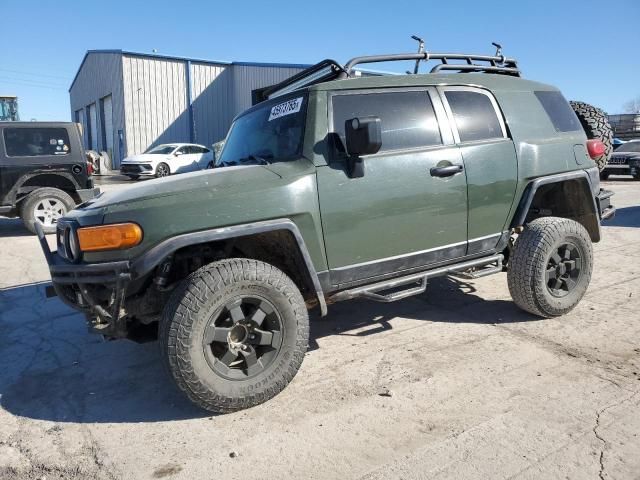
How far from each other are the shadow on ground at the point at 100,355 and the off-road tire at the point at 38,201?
3.33 m

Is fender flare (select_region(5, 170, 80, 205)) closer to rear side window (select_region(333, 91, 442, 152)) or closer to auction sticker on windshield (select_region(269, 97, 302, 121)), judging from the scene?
auction sticker on windshield (select_region(269, 97, 302, 121))

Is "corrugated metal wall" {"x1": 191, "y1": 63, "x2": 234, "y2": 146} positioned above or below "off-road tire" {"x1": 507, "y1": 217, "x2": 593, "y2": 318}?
above

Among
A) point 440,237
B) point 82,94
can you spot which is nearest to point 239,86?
point 82,94

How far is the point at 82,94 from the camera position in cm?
Result: 3350

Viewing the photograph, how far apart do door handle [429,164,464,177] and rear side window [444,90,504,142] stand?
270 millimetres

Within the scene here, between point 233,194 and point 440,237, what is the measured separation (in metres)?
1.62

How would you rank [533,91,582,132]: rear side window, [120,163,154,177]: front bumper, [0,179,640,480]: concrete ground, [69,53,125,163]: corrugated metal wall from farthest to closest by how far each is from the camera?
[69,53,125,163]: corrugated metal wall
[120,163,154,177]: front bumper
[533,91,582,132]: rear side window
[0,179,640,480]: concrete ground

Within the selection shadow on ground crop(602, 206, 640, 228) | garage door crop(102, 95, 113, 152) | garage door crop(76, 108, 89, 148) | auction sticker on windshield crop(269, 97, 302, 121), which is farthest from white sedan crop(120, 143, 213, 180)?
auction sticker on windshield crop(269, 97, 302, 121)

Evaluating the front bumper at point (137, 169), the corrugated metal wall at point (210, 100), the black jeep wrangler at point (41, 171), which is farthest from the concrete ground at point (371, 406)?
the corrugated metal wall at point (210, 100)

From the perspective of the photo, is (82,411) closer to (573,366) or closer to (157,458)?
(157,458)

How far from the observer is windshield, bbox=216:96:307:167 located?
327 centimetres

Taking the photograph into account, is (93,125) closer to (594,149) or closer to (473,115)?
(473,115)

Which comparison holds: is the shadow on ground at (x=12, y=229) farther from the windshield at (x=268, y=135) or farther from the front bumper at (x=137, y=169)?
the front bumper at (x=137, y=169)

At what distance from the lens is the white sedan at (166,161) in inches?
795
